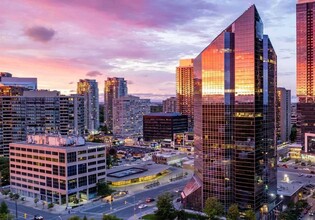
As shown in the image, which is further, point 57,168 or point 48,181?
point 48,181

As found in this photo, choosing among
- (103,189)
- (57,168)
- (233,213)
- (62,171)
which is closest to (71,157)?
(62,171)

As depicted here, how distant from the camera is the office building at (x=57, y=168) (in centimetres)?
10612

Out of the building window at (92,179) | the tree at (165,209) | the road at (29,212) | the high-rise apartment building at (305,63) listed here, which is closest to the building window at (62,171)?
the building window at (92,179)

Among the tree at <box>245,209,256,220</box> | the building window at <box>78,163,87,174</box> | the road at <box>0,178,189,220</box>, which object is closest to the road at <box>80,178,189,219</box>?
the road at <box>0,178,189,220</box>

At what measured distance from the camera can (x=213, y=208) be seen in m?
85.6

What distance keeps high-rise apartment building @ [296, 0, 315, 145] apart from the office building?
121704 mm

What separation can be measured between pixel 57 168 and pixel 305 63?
148m

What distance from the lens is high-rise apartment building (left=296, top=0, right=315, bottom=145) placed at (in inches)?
7584

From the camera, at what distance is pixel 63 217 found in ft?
307

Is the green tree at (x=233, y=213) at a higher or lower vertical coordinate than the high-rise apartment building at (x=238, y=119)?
lower

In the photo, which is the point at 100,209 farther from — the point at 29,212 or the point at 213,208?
the point at 213,208

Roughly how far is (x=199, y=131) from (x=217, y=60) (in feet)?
66.5

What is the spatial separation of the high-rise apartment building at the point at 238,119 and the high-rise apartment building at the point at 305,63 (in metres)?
105

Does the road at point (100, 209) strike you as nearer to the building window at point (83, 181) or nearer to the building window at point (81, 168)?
the building window at point (83, 181)
